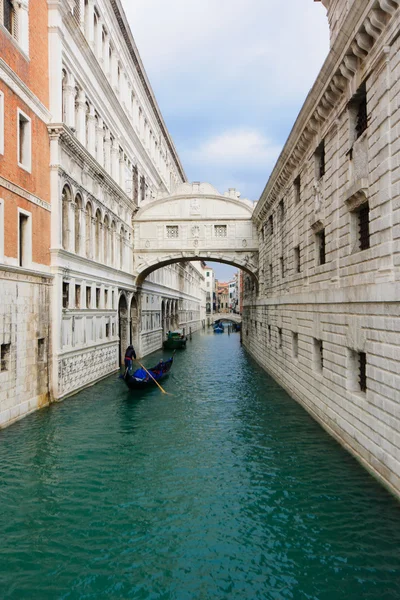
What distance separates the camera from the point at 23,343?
12.2m

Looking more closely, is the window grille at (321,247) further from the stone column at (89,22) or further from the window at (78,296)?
the stone column at (89,22)

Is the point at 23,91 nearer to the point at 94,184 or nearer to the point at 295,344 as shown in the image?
the point at 94,184

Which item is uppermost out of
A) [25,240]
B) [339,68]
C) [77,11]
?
[77,11]

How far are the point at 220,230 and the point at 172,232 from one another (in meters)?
2.67

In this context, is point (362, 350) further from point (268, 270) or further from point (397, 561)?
point (268, 270)

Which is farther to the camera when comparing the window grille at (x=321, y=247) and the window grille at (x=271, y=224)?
the window grille at (x=271, y=224)

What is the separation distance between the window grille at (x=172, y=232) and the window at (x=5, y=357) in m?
14.8

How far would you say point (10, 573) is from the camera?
546 centimetres

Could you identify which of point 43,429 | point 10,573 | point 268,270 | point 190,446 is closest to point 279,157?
point 268,270

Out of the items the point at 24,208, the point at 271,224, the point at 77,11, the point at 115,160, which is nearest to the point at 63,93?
the point at 77,11

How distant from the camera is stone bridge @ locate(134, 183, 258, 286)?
81.2 ft

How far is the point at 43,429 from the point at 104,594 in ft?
22.3

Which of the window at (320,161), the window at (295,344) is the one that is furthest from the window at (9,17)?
the window at (295,344)

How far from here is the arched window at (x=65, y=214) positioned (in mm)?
15102
